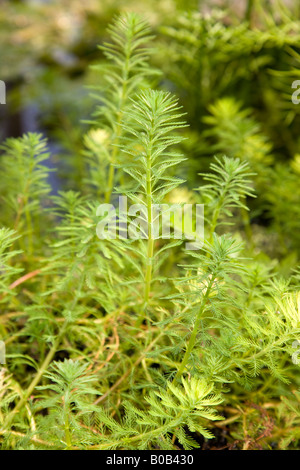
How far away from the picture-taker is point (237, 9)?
4.98ft

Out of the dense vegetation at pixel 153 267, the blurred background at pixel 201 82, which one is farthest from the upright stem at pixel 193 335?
the blurred background at pixel 201 82

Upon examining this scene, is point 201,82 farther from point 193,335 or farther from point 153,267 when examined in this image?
point 193,335

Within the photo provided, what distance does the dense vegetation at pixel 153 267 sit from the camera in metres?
0.51

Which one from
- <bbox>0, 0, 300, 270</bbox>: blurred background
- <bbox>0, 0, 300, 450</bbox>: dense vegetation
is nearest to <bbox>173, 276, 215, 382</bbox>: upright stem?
<bbox>0, 0, 300, 450</bbox>: dense vegetation

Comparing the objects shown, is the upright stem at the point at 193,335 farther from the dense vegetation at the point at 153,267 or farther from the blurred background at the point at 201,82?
the blurred background at the point at 201,82

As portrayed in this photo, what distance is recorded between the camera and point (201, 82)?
1.23 metres

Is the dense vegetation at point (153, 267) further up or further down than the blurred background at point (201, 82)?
further down

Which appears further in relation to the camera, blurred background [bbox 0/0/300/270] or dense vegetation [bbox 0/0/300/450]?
blurred background [bbox 0/0/300/270]

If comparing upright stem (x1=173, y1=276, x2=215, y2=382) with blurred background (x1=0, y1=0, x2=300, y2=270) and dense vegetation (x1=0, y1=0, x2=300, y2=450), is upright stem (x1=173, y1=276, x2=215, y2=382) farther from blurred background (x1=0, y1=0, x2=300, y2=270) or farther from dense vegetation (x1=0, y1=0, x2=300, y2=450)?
blurred background (x1=0, y1=0, x2=300, y2=270)

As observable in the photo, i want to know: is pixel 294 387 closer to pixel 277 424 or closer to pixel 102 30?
pixel 277 424

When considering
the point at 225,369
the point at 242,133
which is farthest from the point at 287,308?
the point at 242,133

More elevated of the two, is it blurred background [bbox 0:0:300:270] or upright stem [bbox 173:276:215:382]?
blurred background [bbox 0:0:300:270]

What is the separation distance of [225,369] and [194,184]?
65 cm

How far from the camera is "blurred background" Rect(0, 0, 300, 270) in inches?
37.4
